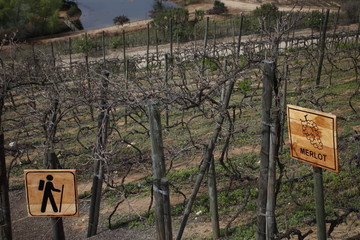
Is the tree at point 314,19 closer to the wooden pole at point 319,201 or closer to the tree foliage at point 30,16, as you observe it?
A: the tree foliage at point 30,16

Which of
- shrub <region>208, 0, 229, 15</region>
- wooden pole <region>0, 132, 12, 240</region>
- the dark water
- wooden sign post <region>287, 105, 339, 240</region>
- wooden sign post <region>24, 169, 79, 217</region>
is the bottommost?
the dark water

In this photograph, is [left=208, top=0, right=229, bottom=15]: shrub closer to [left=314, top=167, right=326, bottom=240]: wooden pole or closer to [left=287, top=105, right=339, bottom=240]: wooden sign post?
[left=314, top=167, right=326, bottom=240]: wooden pole

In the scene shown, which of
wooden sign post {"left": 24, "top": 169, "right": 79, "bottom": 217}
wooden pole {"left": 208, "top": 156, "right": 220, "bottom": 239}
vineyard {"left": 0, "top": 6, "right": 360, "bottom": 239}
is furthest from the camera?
wooden pole {"left": 208, "top": 156, "right": 220, "bottom": 239}

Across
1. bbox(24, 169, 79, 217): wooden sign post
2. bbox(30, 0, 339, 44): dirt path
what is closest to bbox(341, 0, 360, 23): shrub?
bbox(30, 0, 339, 44): dirt path

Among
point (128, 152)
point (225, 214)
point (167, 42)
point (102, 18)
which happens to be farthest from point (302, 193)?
point (102, 18)

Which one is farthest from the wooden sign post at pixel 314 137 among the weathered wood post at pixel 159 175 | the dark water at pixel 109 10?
the dark water at pixel 109 10

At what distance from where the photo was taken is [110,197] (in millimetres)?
7590

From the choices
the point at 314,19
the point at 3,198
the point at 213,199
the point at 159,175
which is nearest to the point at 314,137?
the point at 159,175

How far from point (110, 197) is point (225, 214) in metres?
2.03

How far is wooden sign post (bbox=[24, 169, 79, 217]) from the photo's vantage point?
12.6 feet

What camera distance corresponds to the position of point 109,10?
4712 cm

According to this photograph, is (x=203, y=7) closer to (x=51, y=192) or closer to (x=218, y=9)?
(x=218, y=9)

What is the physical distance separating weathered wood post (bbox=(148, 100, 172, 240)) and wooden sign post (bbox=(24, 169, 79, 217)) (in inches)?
25.2

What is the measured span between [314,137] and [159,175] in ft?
3.77
